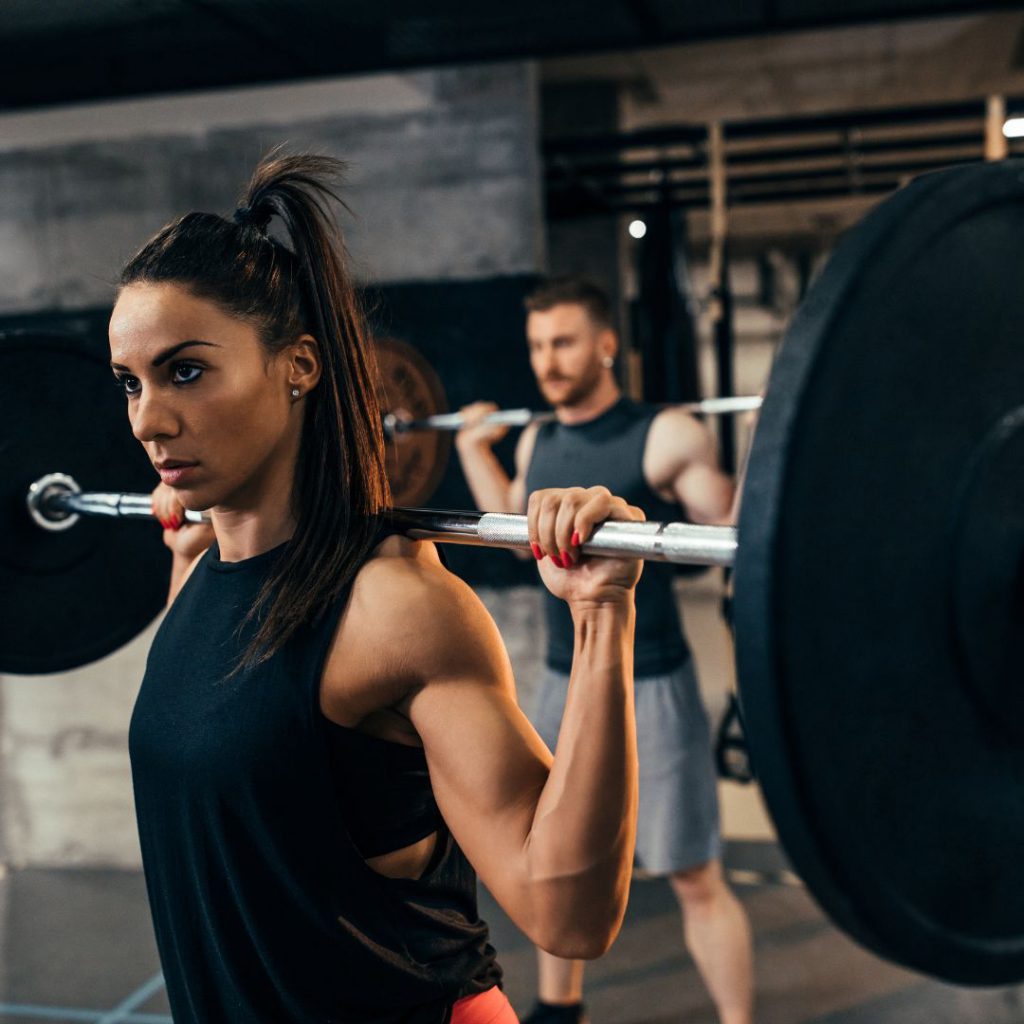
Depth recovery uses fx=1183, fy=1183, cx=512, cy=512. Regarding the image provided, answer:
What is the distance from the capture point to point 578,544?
3.42 feet

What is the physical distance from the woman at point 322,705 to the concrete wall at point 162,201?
8.60 feet

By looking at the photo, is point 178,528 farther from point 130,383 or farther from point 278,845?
point 278,845

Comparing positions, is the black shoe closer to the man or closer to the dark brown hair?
the man

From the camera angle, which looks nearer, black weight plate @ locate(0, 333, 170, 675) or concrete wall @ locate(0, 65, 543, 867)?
black weight plate @ locate(0, 333, 170, 675)

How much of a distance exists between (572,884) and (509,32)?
2.77 meters

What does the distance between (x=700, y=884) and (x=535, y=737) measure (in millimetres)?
1878

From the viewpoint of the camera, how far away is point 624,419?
10.1 feet

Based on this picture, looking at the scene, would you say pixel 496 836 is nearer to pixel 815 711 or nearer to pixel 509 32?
pixel 815 711

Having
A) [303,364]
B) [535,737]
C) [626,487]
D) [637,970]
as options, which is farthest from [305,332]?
[637,970]

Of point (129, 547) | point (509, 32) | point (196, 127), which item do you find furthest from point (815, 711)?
point (196, 127)

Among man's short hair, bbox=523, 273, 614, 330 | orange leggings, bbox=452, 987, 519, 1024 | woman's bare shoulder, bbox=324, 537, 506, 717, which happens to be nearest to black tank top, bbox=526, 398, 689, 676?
man's short hair, bbox=523, 273, 614, 330

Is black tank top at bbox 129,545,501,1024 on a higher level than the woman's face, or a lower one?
lower

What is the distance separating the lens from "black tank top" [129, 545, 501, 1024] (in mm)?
1144

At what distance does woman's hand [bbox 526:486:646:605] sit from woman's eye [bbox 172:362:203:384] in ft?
1.20
